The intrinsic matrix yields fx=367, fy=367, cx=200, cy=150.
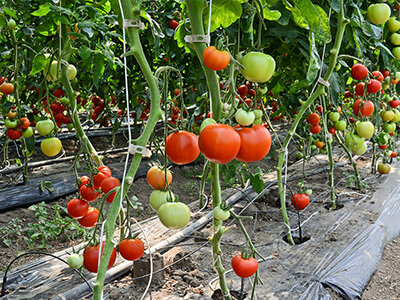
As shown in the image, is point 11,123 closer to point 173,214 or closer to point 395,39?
point 173,214

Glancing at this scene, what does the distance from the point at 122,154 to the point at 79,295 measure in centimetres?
297

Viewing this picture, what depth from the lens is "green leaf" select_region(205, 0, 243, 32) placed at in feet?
2.98

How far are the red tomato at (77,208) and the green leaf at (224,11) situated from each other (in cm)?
70

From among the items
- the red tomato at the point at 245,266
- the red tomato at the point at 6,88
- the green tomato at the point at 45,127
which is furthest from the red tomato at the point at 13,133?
the red tomato at the point at 245,266

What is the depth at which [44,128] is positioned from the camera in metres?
1.68

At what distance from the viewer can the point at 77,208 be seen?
120cm

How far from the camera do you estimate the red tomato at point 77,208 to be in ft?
3.91

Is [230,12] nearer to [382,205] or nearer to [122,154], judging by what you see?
[382,205]

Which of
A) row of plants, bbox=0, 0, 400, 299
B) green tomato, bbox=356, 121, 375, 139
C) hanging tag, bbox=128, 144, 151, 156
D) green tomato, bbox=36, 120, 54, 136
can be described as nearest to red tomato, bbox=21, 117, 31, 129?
Answer: row of plants, bbox=0, 0, 400, 299

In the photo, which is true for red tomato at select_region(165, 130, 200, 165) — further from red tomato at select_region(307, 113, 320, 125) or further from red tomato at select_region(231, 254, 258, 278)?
red tomato at select_region(307, 113, 320, 125)

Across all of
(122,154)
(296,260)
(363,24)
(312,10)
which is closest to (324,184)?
(296,260)

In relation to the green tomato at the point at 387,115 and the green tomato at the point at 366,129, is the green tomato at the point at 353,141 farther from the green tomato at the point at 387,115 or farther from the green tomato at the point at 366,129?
the green tomato at the point at 387,115

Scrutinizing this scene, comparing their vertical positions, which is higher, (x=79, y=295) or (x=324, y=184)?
(x=79, y=295)

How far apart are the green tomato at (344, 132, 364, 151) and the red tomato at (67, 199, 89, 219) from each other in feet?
5.78
